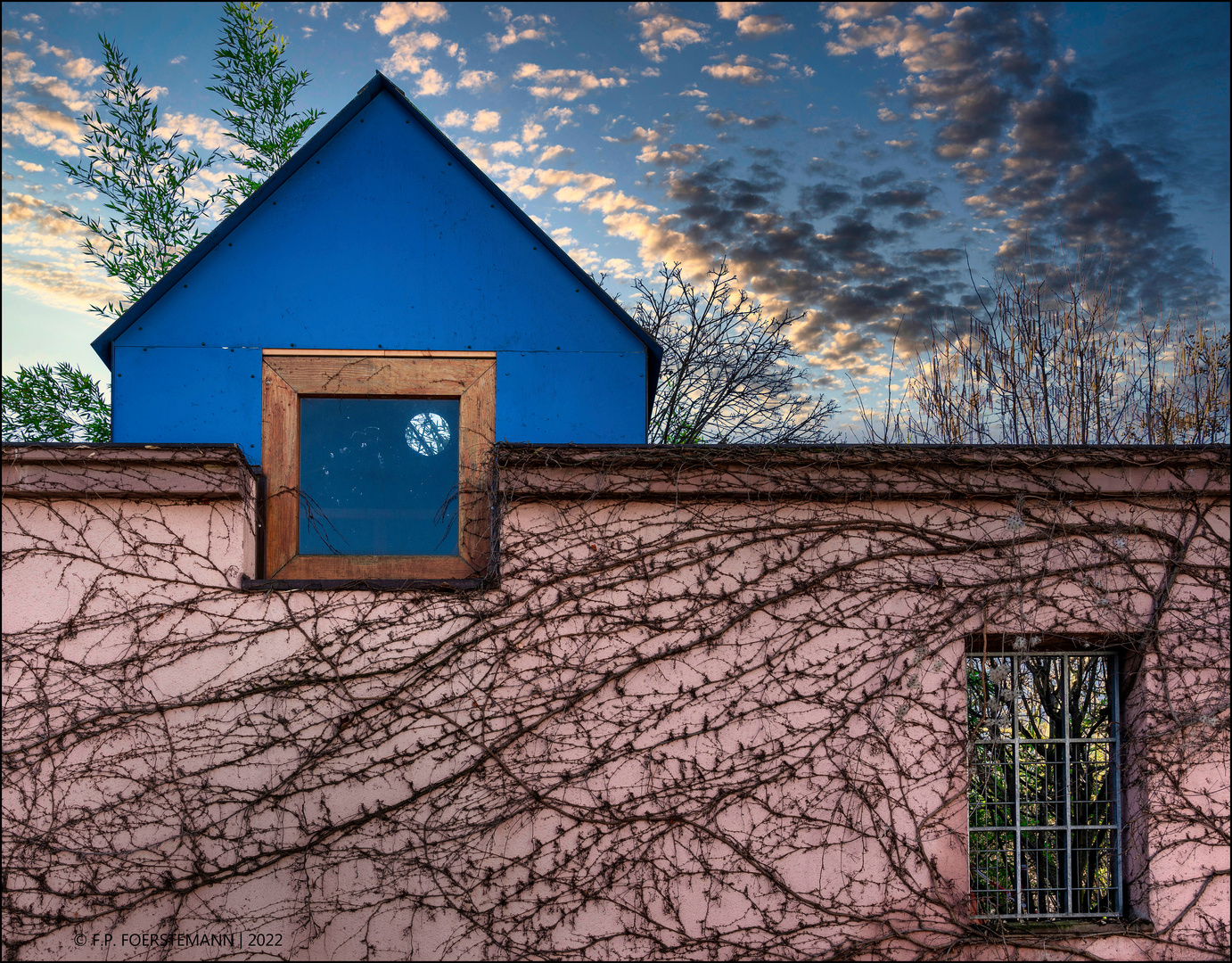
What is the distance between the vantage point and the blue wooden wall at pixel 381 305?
16.0ft

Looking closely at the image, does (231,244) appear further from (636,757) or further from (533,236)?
(636,757)

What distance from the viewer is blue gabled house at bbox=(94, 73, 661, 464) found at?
192 inches

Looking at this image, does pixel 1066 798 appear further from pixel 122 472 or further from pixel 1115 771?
pixel 122 472

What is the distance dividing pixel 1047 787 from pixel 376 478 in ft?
13.8

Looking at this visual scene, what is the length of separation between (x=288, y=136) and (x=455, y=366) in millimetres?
8874

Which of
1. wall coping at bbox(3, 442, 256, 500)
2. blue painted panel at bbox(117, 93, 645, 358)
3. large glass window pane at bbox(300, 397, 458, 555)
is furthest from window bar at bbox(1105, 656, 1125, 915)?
Result: wall coping at bbox(3, 442, 256, 500)

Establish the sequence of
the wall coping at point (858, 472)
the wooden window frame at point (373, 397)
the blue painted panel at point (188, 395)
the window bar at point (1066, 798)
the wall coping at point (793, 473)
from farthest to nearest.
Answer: the blue painted panel at point (188, 395), the wooden window frame at point (373, 397), the window bar at point (1066, 798), the wall coping at point (858, 472), the wall coping at point (793, 473)

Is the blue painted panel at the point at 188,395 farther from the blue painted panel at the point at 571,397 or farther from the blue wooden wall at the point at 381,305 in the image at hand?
the blue painted panel at the point at 571,397

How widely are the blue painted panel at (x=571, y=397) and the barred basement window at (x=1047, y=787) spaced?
2.58 m

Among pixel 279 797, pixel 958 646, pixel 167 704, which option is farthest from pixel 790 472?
pixel 167 704

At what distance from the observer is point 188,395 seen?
15.9 feet

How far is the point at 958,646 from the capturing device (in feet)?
12.5

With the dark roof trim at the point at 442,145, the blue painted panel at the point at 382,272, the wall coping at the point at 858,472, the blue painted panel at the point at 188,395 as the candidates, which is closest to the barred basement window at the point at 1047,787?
the wall coping at the point at 858,472

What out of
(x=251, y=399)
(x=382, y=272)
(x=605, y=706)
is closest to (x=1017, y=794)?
(x=605, y=706)
